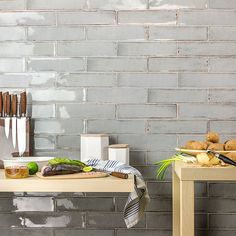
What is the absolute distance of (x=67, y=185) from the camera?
2.59 metres

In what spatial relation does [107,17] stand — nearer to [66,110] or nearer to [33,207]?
→ [66,110]

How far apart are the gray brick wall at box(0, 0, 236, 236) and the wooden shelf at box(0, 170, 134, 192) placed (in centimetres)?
70

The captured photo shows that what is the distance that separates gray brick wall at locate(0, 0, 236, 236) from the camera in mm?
3279

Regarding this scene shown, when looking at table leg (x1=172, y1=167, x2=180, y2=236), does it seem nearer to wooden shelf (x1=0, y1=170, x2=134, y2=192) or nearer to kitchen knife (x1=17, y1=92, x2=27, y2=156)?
wooden shelf (x1=0, y1=170, x2=134, y2=192)

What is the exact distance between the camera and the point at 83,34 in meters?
3.30

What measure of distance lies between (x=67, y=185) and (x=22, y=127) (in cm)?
67

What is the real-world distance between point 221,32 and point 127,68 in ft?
2.00

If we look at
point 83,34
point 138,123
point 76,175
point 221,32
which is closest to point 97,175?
point 76,175

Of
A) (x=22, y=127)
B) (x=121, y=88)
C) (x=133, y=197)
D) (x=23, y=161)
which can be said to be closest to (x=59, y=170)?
(x=23, y=161)

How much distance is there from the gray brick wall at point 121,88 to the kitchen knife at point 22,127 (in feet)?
0.48

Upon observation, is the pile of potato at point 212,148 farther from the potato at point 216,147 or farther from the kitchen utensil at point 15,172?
the kitchen utensil at point 15,172

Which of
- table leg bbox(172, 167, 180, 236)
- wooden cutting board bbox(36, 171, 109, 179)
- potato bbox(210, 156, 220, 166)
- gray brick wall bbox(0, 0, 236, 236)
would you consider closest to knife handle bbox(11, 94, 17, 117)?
gray brick wall bbox(0, 0, 236, 236)

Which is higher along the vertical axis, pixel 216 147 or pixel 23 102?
pixel 23 102

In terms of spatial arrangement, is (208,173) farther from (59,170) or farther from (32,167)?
(32,167)
